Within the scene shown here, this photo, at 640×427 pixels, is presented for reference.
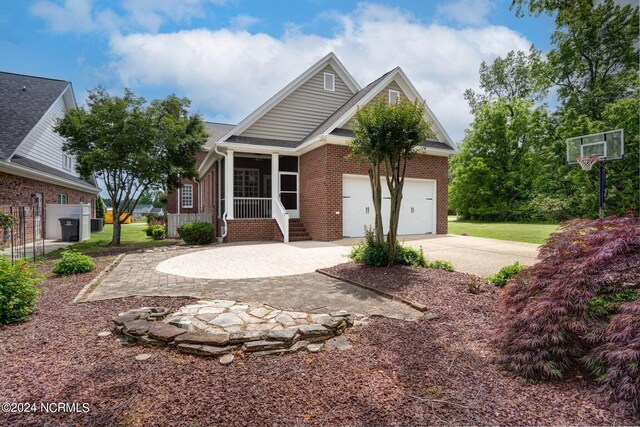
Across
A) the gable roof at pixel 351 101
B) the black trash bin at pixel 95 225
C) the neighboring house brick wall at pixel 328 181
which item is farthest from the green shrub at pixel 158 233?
the gable roof at pixel 351 101

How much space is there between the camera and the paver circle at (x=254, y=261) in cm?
725

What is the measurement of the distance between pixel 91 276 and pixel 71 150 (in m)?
8.27

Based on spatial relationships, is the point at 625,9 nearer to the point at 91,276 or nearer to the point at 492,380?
the point at 492,380

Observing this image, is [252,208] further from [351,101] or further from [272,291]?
[272,291]

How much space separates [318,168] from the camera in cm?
1275

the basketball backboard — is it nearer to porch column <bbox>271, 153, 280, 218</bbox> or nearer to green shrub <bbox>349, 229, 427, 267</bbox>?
green shrub <bbox>349, 229, 427, 267</bbox>

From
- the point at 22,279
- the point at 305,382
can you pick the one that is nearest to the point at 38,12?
the point at 22,279

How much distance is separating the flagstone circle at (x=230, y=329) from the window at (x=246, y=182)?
12.4 metres

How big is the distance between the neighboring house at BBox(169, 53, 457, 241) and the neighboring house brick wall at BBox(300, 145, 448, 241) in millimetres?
37

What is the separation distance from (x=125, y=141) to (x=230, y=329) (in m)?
10.9

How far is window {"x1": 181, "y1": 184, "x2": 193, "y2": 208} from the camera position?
27.0 metres

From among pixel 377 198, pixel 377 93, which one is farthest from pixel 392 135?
pixel 377 93

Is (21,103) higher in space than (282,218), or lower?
higher

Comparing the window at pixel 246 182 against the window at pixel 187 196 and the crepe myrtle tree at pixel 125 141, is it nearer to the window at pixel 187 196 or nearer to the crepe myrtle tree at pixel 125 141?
the crepe myrtle tree at pixel 125 141
